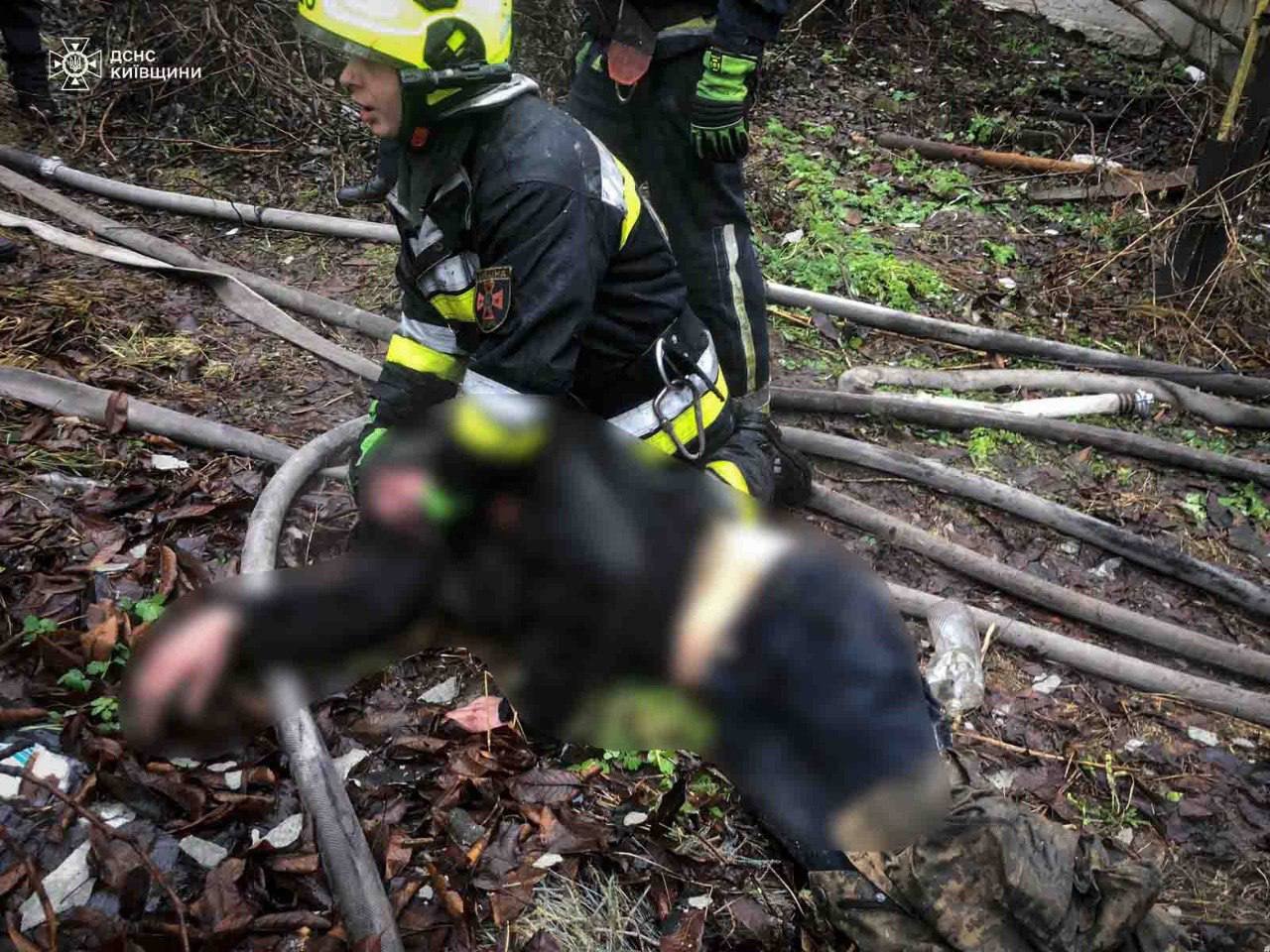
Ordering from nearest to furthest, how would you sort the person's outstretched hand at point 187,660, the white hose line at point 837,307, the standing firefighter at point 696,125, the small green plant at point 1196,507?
1. the person's outstretched hand at point 187,660
2. the standing firefighter at point 696,125
3. the small green plant at point 1196,507
4. the white hose line at point 837,307

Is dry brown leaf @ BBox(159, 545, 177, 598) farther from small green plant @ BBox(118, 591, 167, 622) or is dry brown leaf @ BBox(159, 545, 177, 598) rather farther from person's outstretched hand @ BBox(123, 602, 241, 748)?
person's outstretched hand @ BBox(123, 602, 241, 748)

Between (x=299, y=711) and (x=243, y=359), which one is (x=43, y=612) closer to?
(x=299, y=711)

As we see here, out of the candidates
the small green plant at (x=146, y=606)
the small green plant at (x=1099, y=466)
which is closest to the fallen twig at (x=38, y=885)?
the small green plant at (x=146, y=606)

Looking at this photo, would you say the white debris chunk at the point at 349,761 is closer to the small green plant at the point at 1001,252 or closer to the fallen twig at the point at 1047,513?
the fallen twig at the point at 1047,513

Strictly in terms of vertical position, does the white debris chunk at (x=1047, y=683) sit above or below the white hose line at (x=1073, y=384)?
below

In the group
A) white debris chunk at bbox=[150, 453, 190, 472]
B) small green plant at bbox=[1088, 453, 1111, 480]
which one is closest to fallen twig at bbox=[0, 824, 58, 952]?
white debris chunk at bbox=[150, 453, 190, 472]

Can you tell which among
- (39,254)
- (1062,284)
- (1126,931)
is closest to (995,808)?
(1126,931)

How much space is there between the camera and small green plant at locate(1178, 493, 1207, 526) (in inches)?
153

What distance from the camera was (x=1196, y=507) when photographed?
393cm

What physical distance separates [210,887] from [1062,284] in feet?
16.2

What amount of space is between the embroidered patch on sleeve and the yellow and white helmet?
0.46 m

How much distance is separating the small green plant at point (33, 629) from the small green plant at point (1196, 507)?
404cm

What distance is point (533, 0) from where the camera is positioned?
6.27 metres

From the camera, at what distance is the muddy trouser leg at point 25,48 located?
580cm
